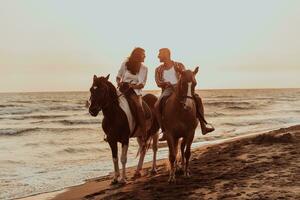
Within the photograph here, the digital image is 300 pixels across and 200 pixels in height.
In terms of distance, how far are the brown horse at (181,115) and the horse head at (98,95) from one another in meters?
1.45

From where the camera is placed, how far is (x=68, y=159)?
17375mm

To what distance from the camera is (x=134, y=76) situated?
10367mm

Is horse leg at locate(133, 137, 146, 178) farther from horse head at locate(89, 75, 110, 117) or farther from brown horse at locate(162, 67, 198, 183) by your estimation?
horse head at locate(89, 75, 110, 117)

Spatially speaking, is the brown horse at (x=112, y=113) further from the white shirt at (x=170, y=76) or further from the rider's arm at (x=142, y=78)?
Result: the white shirt at (x=170, y=76)

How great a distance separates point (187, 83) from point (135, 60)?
2.01m

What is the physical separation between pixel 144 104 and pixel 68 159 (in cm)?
761

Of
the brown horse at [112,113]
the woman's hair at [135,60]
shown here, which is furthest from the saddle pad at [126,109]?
the woman's hair at [135,60]

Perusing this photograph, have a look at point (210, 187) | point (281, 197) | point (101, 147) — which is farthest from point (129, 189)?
point (101, 147)

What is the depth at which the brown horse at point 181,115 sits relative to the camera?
8.78m

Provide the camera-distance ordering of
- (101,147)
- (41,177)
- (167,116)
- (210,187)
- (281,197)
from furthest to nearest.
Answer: (101,147) → (41,177) → (167,116) → (210,187) → (281,197)

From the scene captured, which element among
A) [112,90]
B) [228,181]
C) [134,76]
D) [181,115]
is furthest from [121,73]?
[228,181]

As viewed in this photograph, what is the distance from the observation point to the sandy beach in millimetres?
7285

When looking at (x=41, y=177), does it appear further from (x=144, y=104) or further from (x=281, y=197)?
(x=281, y=197)

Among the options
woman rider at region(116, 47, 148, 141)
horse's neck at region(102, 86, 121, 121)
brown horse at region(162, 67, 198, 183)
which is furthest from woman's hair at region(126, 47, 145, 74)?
brown horse at region(162, 67, 198, 183)
